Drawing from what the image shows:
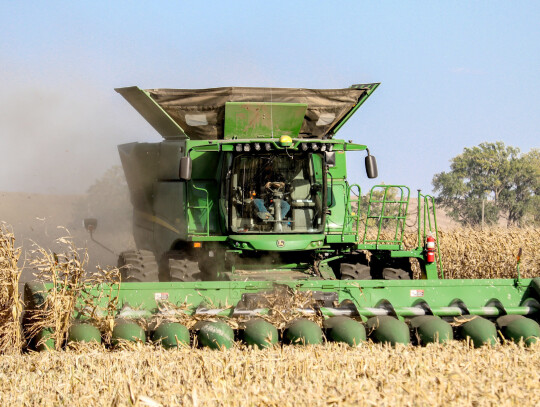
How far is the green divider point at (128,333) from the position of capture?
21.4 ft

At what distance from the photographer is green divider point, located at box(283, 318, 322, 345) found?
643cm

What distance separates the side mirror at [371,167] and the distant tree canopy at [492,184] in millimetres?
34088

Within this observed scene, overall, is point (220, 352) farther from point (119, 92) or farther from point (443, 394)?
point (119, 92)

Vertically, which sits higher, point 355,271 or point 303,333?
point 355,271

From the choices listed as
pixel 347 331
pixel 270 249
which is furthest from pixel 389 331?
pixel 270 249

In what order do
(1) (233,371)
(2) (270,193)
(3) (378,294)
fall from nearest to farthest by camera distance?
1. (1) (233,371)
2. (3) (378,294)
3. (2) (270,193)

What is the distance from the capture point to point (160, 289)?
740cm

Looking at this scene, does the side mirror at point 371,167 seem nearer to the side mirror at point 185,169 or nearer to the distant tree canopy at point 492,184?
the side mirror at point 185,169

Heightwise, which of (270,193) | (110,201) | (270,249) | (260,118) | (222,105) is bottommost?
(270,249)

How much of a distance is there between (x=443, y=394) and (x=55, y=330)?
385 cm

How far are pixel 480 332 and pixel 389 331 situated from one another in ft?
2.93

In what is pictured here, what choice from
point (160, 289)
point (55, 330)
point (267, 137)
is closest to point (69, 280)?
point (55, 330)

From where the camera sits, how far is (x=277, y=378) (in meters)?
4.56

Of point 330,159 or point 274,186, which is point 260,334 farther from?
point 330,159
